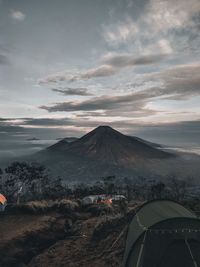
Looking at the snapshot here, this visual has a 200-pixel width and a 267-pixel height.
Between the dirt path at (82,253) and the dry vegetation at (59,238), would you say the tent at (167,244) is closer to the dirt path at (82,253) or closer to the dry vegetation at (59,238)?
the dirt path at (82,253)

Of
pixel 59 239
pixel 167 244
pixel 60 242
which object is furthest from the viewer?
pixel 59 239

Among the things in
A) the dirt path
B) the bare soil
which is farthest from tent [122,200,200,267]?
the bare soil

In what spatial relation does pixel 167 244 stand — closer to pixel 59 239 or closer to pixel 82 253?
pixel 82 253

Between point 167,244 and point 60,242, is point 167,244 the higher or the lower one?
the higher one

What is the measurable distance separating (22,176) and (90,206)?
30.9m

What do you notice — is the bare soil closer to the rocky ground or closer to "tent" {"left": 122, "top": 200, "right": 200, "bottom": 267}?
the rocky ground

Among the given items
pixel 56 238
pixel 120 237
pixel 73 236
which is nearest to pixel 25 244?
pixel 56 238

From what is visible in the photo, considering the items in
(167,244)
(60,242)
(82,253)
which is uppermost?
(167,244)

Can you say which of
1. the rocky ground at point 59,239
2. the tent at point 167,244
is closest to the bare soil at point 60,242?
the rocky ground at point 59,239

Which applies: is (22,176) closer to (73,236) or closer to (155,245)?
(73,236)

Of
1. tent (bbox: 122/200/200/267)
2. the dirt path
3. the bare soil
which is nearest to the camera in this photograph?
tent (bbox: 122/200/200/267)

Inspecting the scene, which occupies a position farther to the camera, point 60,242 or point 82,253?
point 60,242

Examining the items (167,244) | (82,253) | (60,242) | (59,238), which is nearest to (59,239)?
(59,238)

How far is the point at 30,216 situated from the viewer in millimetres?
15141
